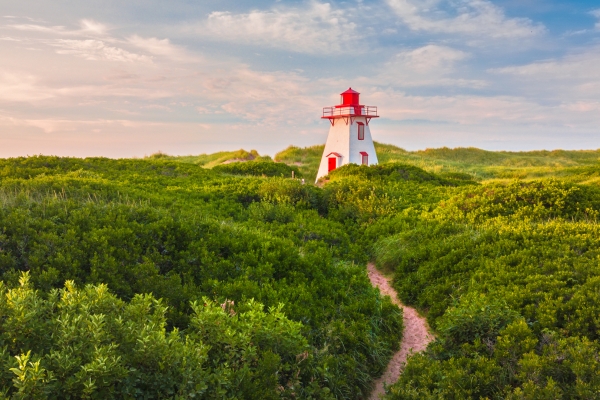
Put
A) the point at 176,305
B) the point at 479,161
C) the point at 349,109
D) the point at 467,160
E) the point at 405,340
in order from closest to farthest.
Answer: the point at 176,305 → the point at 405,340 → the point at 349,109 → the point at 479,161 → the point at 467,160

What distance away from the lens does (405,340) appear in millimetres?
8383

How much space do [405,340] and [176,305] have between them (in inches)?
187

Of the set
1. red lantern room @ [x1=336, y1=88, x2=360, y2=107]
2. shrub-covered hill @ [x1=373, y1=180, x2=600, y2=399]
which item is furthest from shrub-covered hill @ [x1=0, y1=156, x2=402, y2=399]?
red lantern room @ [x1=336, y1=88, x2=360, y2=107]

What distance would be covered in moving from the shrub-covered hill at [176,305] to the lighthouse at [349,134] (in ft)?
64.3

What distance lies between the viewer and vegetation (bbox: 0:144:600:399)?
423 centimetres

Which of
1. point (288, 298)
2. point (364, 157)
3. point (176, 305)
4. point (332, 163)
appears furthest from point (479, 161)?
point (176, 305)

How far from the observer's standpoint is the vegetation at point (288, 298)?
423 cm

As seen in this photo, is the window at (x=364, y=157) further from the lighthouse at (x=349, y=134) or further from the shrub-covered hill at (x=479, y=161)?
the shrub-covered hill at (x=479, y=161)

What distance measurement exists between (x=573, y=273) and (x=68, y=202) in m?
11.5

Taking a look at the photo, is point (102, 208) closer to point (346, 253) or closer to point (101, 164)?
point (346, 253)

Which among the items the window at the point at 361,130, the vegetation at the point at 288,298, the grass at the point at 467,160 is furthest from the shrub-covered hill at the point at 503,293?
the window at the point at 361,130

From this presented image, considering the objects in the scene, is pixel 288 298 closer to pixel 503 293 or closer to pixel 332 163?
pixel 503 293

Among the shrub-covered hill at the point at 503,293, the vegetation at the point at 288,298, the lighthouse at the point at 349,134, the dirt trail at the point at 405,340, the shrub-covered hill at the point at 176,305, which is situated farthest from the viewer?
the lighthouse at the point at 349,134

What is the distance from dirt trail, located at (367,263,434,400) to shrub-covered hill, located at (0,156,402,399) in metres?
0.19
